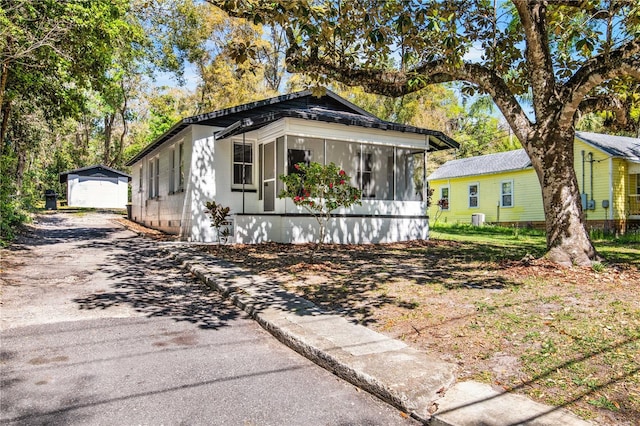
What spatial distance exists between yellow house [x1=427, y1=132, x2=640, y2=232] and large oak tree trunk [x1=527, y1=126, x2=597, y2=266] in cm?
1359

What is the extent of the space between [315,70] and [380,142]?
5.11m

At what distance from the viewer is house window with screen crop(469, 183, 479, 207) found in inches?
991

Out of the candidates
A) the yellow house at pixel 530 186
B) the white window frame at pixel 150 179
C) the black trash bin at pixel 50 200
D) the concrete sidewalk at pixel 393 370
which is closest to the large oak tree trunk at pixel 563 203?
the concrete sidewalk at pixel 393 370

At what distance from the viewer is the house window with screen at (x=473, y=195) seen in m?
25.2

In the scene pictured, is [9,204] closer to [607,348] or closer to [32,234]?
[32,234]

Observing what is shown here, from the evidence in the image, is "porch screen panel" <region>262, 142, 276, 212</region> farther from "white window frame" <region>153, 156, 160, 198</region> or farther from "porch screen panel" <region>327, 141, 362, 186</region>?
"white window frame" <region>153, 156, 160, 198</region>

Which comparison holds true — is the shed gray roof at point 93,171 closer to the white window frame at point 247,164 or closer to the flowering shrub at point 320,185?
the white window frame at point 247,164

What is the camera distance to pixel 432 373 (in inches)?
128

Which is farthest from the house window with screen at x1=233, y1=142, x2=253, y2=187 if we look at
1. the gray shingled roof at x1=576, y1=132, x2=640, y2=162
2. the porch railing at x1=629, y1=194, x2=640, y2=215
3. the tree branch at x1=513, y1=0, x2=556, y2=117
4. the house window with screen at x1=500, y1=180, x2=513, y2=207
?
the porch railing at x1=629, y1=194, x2=640, y2=215

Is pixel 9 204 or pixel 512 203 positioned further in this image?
pixel 512 203

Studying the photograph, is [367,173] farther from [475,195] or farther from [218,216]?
[475,195]

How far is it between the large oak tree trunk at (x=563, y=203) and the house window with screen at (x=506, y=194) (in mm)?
16873

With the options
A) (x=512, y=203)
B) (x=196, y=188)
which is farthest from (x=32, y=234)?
(x=512, y=203)

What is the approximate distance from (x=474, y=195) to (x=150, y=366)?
79.5 ft
